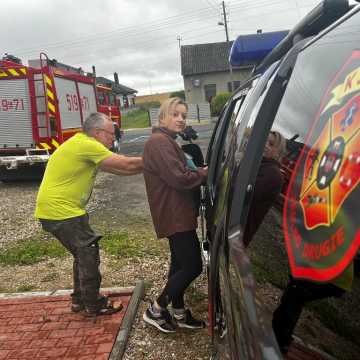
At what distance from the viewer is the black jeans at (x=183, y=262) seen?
117 inches

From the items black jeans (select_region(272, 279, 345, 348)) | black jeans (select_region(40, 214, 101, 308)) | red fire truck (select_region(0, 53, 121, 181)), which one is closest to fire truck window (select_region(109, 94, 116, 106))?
red fire truck (select_region(0, 53, 121, 181))

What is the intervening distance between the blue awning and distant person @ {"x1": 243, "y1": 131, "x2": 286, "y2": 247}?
1.99 m

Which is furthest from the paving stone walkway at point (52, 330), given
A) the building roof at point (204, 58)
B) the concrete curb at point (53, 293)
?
the building roof at point (204, 58)

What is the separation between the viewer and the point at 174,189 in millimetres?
2885

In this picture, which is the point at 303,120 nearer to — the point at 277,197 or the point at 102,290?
the point at 277,197

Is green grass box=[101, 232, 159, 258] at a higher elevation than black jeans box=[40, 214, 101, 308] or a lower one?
lower

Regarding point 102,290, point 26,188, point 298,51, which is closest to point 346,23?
point 298,51

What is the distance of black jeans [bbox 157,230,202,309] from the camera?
9.78 feet

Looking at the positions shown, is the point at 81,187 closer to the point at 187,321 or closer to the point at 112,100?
the point at 187,321

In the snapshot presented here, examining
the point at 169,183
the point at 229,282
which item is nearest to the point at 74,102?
the point at 169,183

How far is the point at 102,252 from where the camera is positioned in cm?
511

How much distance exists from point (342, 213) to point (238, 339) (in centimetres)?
49

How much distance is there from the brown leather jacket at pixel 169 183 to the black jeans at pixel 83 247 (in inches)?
29.5

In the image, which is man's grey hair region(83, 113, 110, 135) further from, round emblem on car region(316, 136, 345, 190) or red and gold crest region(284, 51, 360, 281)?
round emblem on car region(316, 136, 345, 190)
